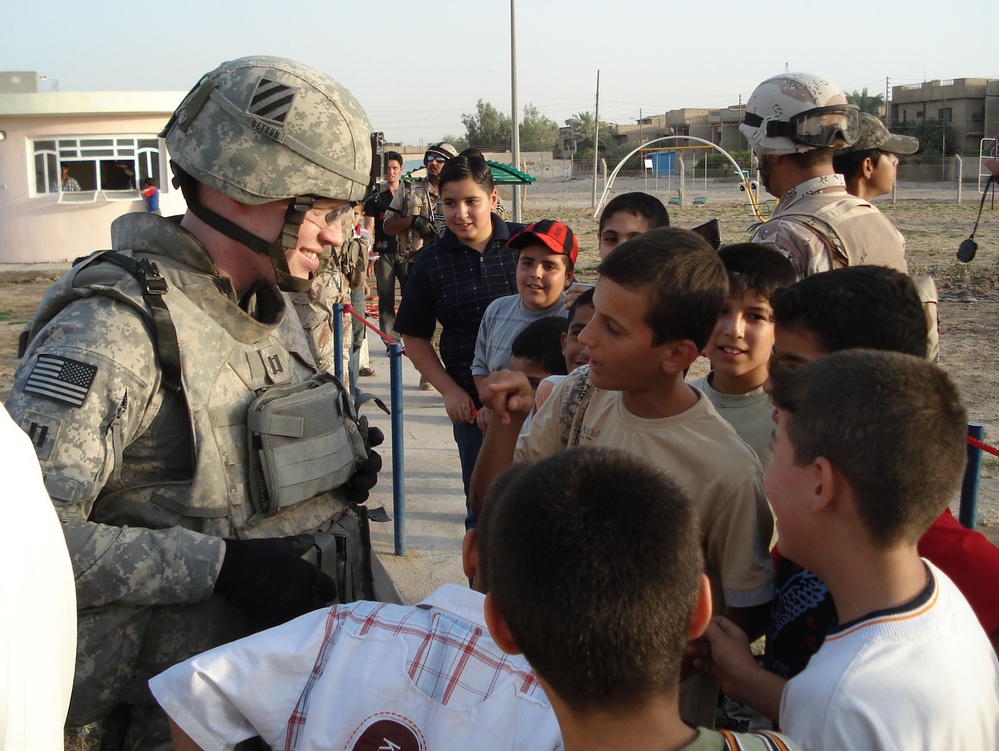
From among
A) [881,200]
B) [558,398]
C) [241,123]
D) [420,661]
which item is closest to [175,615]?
[420,661]

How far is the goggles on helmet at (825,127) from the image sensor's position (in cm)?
312

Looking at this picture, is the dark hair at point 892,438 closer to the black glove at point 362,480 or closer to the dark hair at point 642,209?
the black glove at point 362,480

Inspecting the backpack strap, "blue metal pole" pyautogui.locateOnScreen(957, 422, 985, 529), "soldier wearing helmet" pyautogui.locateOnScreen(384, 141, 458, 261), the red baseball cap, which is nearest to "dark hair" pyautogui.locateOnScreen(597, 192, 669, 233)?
the red baseball cap

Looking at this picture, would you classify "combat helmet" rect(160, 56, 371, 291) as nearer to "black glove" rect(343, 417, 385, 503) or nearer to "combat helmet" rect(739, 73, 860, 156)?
"black glove" rect(343, 417, 385, 503)

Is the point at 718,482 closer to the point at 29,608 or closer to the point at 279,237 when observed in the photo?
the point at 279,237

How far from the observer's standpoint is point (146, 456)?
212 cm

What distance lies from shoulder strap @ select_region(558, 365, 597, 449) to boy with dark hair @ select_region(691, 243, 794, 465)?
23.3 inches

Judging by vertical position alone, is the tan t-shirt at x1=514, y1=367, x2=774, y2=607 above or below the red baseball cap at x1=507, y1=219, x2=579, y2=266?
below

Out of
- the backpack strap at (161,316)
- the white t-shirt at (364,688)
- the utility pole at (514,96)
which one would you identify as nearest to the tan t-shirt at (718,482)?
the white t-shirt at (364,688)

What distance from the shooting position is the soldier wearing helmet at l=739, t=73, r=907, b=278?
306cm

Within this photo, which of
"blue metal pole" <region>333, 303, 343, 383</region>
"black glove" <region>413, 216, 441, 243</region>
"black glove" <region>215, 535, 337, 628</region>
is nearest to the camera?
"black glove" <region>215, 535, 337, 628</region>

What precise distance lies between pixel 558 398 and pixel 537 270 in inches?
57.8

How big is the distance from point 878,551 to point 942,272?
48.5 ft

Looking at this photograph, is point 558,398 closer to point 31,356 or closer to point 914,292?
point 914,292
